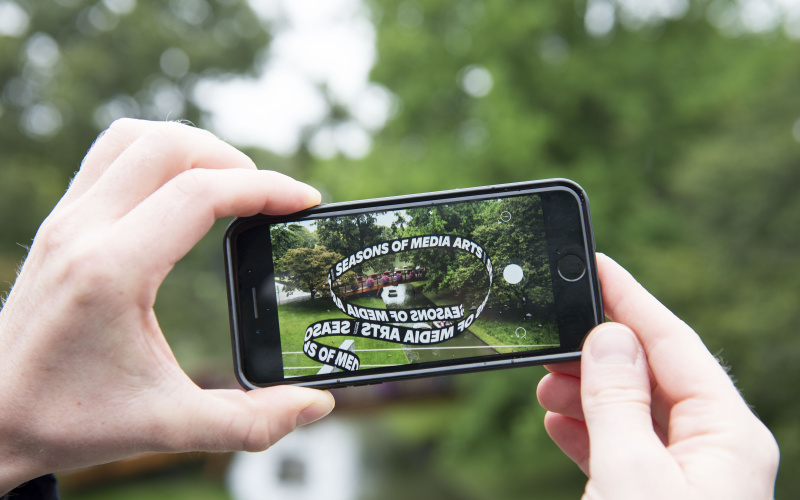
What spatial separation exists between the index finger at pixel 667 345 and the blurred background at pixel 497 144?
244 cm

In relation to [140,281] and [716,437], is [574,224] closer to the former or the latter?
[716,437]

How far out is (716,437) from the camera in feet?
4.26

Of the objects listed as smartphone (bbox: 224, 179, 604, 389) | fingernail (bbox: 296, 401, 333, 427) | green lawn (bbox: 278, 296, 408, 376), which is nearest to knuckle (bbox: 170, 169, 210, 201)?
smartphone (bbox: 224, 179, 604, 389)

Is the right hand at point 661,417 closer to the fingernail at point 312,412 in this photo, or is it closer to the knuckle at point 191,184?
the fingernail at point 312,412

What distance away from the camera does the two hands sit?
4.10 feet

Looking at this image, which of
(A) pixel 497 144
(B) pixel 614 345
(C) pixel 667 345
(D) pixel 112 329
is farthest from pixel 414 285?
(A) pixel 497 144

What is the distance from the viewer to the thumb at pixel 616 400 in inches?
50.1

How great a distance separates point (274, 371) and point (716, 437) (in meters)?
1.22

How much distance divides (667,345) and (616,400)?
0.25m

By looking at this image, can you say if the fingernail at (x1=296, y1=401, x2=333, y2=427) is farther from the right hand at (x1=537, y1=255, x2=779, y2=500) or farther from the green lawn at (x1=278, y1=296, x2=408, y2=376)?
the right hand at (x1=537, y1=255, x2=779, y2=500)

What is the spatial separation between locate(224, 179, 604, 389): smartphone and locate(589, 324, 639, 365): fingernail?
0.63ft

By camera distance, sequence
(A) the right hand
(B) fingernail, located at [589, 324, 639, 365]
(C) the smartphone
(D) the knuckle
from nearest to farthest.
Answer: (A) the right hand
(D) the knuckle
(B) fingernail, located at [589, 324, 639, 365]
(C) the smartphone

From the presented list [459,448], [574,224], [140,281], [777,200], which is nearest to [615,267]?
[574,224]

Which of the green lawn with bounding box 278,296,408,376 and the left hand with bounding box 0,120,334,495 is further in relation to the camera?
the green lawn with bounding box 278,296,408,376
